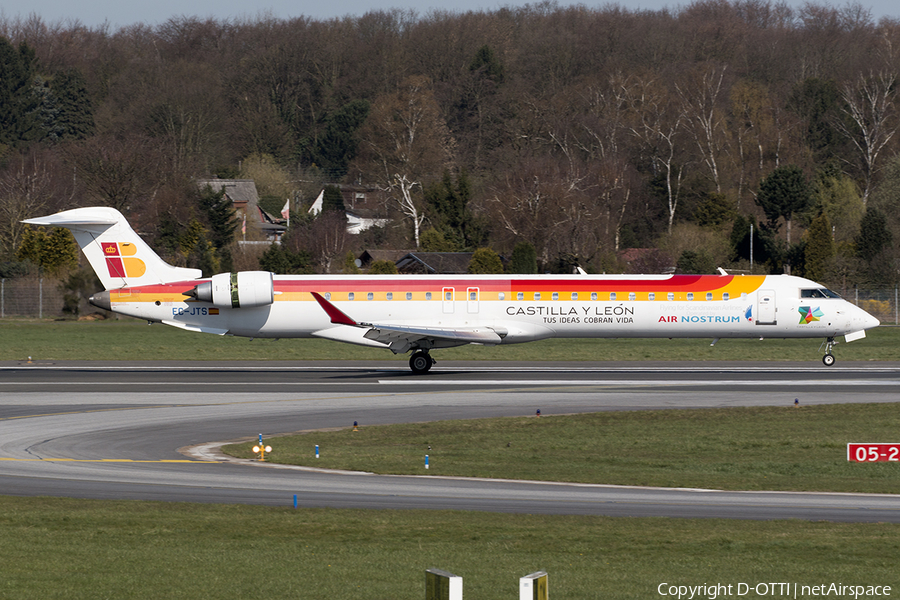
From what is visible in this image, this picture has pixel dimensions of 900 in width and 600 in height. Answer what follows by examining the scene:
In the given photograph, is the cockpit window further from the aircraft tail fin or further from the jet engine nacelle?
the aircraft tail fin

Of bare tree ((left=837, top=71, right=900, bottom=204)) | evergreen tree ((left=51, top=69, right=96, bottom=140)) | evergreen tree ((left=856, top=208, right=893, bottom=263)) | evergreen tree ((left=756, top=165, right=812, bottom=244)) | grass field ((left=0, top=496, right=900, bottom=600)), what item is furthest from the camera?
evergreen tree ((left=51, top=69, right=96, bottom=140))

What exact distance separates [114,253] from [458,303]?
12899 mm

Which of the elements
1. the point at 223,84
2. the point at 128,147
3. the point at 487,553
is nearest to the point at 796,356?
the point at 487,553

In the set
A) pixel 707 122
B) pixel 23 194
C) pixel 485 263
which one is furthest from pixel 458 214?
pixel 23 194

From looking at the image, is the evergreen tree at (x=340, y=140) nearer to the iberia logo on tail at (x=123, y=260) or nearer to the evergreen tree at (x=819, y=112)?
the evergreen tree at (x=819, y=112)

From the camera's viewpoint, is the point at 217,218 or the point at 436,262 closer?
the point at 436,262

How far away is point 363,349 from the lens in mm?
47500

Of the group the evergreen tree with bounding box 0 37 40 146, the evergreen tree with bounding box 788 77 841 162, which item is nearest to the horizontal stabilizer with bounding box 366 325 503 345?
the evergreen tree with bounding box 788 77 841 162

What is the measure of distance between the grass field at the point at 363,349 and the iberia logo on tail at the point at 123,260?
26.2ft

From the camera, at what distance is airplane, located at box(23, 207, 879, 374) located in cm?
3609

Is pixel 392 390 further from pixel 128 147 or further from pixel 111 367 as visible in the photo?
pixel 128 147

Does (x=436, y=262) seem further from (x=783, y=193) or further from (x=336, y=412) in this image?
(x=336, y=412)

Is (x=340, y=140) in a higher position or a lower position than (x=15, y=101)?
lower

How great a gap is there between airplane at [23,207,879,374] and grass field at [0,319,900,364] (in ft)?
19.6
